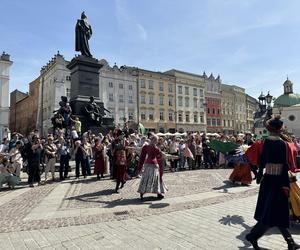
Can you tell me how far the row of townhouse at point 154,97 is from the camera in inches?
2105

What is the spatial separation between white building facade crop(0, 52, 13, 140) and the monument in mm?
31964

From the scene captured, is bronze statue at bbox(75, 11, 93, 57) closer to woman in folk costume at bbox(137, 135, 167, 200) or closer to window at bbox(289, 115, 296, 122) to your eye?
woman in folk costume at bbox(137, 135, 167, 200)

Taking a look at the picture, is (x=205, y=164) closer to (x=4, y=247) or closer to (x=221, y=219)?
(x=221, y=219)

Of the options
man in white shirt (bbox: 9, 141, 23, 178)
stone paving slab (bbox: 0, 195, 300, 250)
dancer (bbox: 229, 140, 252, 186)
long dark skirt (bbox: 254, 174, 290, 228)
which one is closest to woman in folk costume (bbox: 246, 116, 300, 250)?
long dark skirt (bbox: 254, 174, 290, 228)

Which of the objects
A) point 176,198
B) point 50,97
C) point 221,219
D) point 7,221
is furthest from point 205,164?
point 50,97

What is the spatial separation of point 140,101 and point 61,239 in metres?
56.2

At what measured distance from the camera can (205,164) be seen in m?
16.5

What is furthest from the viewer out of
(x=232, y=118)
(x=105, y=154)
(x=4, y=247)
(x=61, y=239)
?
(x=232, y=118)

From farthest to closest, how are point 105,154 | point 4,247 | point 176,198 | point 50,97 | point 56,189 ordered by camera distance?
point 50,97, point 105,154, point 56,189, point 176,198, point 4,247

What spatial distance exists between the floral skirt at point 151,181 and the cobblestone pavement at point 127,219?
283 millimetres

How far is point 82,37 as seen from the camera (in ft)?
65.6

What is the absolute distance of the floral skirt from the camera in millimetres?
7980

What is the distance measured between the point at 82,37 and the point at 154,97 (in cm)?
4344

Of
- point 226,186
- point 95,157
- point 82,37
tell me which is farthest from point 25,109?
point 226,186
